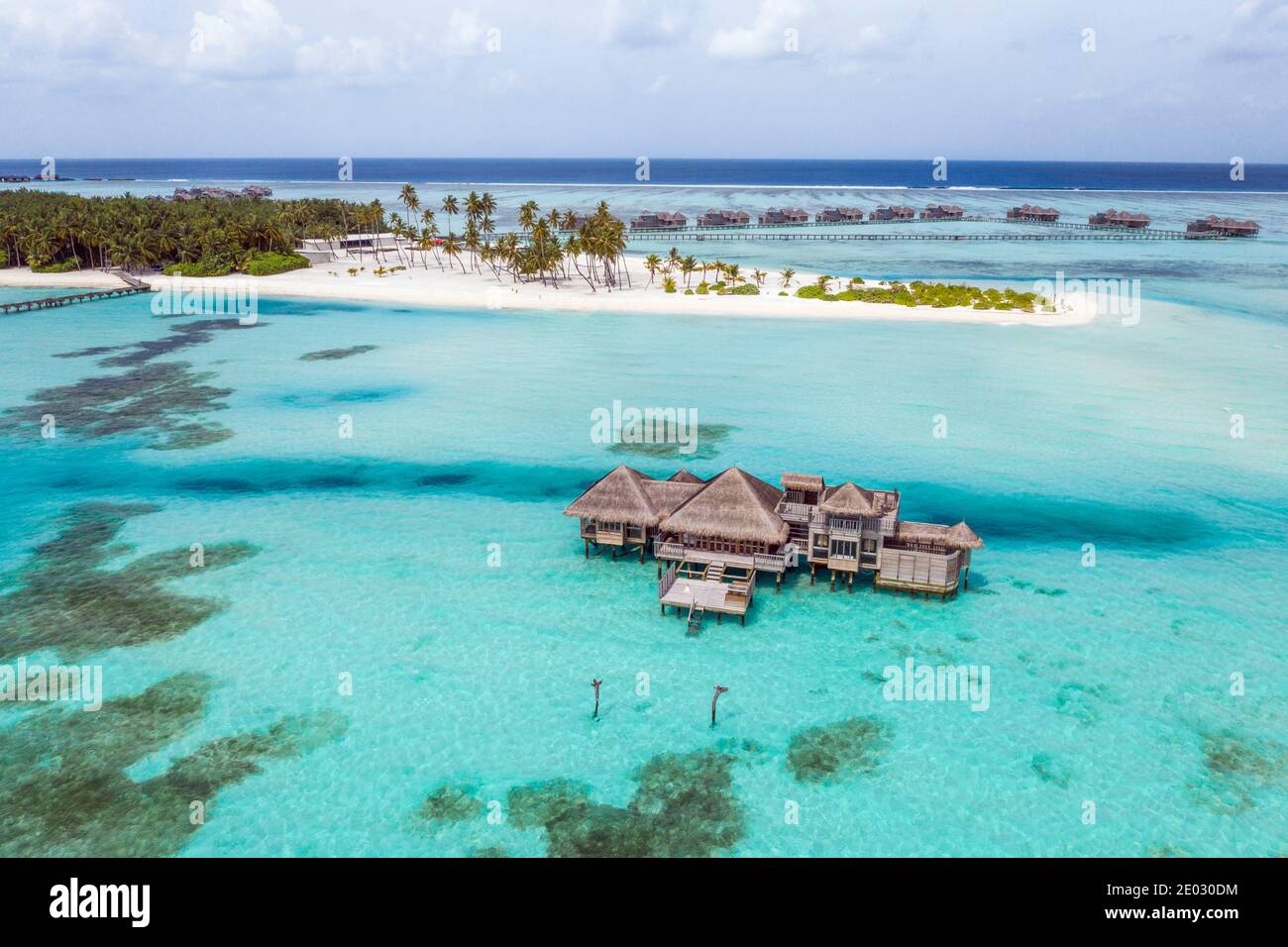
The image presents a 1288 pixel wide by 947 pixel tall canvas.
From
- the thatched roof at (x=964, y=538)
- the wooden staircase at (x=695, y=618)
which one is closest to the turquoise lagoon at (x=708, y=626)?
the wooden staircase at (x=695, y=618)

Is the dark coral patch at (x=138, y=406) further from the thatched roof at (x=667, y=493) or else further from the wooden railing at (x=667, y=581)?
the wooden railing at (x=667, y=581)

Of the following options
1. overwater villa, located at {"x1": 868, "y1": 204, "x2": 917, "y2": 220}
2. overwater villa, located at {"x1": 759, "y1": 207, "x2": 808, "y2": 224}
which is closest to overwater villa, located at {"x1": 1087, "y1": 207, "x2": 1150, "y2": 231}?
overwater villa, located at {"x1": 868, "y1": 204, "x2": 917, "y2": 220}

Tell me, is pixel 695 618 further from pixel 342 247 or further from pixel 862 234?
pixel 862 234

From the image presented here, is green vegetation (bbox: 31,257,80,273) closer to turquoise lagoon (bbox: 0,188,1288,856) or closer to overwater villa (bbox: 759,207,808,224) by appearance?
turquoise lagoon (bbox: 0,188,1288,856)

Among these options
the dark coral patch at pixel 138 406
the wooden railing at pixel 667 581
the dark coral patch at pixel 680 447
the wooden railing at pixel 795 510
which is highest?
the dark coral patch at pixel 138 406

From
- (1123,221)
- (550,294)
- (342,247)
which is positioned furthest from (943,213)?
(342,247)
